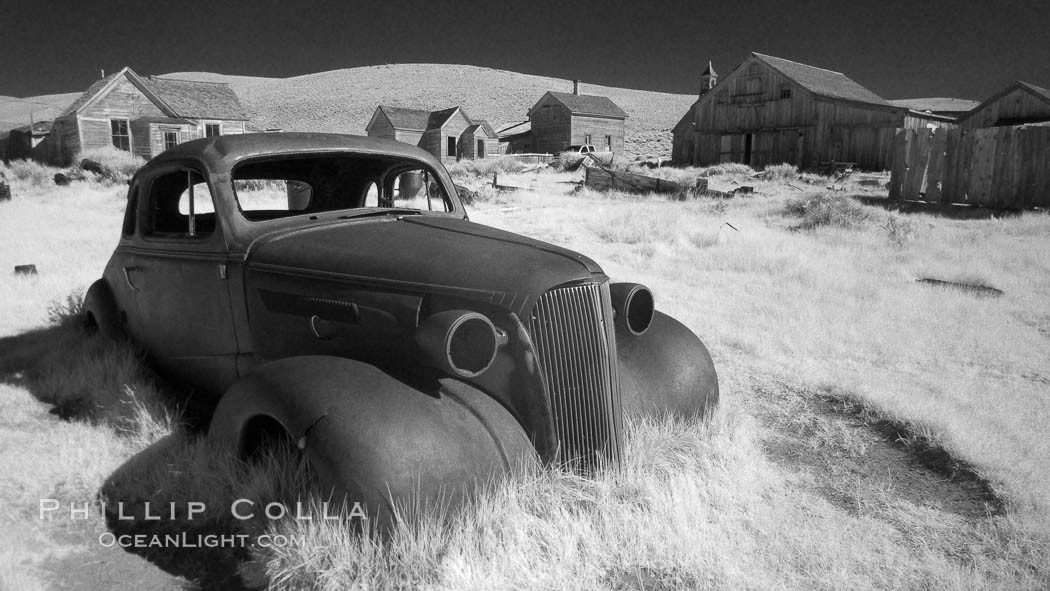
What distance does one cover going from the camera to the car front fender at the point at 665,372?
12.0 ft

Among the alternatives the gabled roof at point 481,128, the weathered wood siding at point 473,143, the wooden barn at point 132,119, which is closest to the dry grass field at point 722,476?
the wooden barn at point 132,119

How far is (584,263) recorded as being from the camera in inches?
115

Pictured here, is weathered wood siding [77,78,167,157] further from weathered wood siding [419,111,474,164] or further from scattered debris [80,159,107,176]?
weathered wood siding [419,111,474,164]

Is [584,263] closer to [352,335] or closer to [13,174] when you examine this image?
[352,335]

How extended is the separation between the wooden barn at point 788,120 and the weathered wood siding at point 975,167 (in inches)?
619

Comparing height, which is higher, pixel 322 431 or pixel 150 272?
pixel 150 272

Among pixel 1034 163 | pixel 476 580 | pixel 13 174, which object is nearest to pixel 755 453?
pixel 476 580

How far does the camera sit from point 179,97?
112 feet

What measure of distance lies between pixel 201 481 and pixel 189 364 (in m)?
1.04

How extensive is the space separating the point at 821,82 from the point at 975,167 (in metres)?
22.1

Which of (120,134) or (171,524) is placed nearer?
(171,524)

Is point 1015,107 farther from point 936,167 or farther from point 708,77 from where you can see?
point 708,77

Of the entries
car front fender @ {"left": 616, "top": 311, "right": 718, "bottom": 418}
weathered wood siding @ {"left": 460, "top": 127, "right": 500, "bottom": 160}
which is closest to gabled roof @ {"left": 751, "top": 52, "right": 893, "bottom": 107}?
weathered wood siding @ {"left": 460, "top": 127, "right": 500, "bottom": 160}

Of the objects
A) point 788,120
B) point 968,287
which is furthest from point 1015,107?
point 968,287
